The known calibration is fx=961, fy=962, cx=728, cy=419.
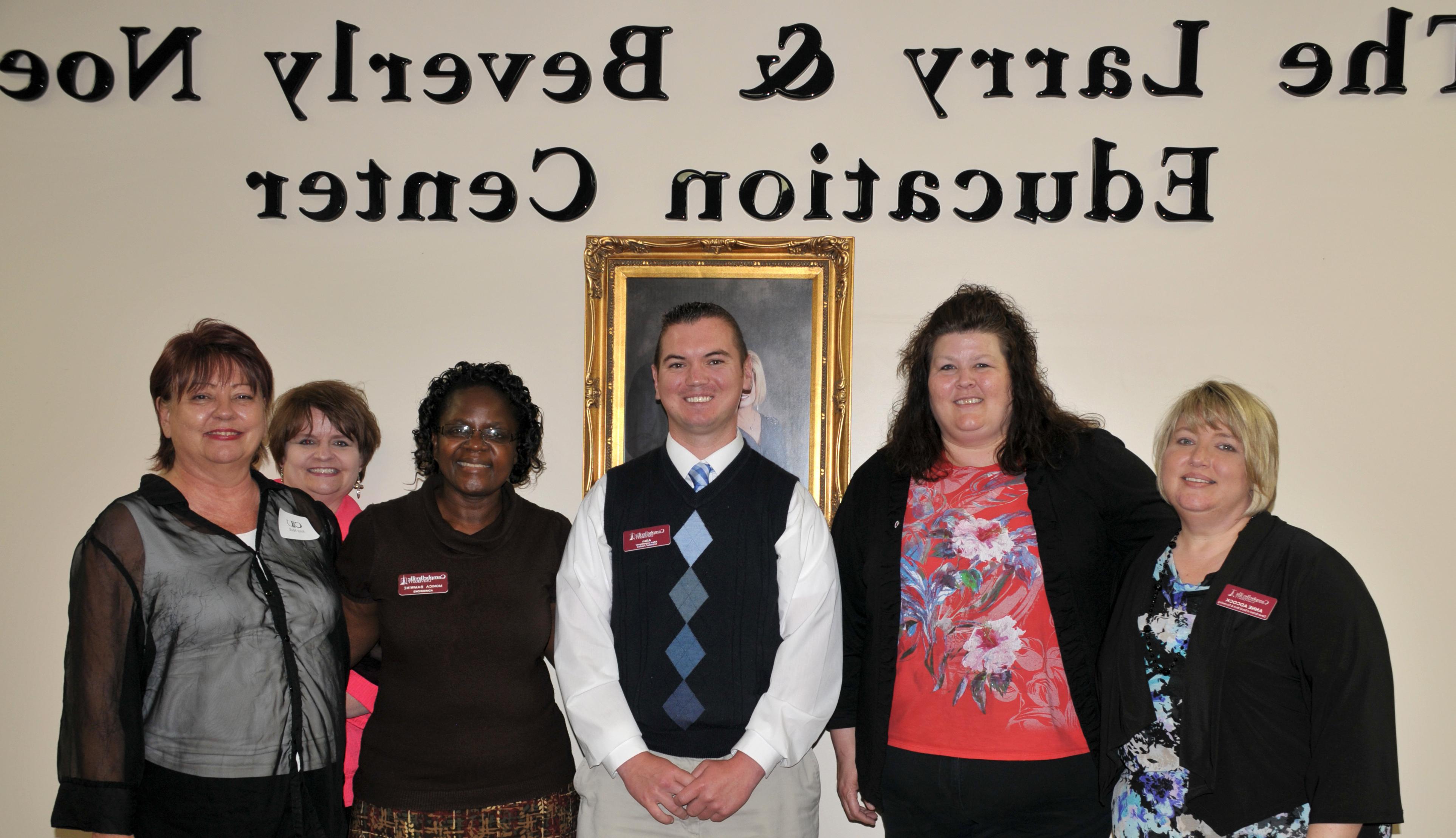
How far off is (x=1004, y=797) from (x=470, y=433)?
150 centimetres

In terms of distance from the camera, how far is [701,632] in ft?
7.20

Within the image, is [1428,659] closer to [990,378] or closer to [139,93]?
[990,378]

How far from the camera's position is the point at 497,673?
226cm

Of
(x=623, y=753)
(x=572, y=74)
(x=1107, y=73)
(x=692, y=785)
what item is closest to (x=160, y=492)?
(x=623, y=753)

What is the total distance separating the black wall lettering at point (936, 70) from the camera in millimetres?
3010

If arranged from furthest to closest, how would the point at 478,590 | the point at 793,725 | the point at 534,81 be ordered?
the point at 534,81
the point at 478,590
the point at 793,725

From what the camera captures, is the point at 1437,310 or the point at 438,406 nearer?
the point at 438,406

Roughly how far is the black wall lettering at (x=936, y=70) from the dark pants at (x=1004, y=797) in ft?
6.39

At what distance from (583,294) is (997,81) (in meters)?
1.46

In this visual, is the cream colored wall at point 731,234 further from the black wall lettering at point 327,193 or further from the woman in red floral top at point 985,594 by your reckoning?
the woman in red floral top at point 985,594

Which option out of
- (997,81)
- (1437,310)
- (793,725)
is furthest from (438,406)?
(1437,310)

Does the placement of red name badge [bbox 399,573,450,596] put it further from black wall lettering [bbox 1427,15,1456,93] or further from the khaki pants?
black wall lettering [bbox 1427,15,1456,93]

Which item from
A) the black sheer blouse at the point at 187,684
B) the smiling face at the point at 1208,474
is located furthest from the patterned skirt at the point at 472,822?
the smiling face at the point at 1208,474

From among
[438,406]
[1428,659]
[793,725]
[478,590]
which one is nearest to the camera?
[793,725]
